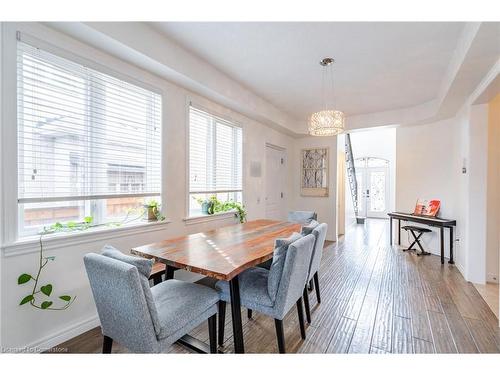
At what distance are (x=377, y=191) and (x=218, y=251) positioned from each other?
8.89 m

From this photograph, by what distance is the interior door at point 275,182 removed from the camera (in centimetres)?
489

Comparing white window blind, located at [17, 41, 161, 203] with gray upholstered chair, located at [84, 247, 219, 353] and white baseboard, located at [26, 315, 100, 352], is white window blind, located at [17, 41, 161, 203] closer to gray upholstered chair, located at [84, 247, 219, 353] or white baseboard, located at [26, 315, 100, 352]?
gray upholstered chair, located at [84, 247, 219, 353]

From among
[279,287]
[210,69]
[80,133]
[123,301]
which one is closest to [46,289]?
[123,301]

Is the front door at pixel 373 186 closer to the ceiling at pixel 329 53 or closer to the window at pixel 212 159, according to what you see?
the ceiling at pixel 329 53

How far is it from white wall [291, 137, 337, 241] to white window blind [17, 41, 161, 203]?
3.74m

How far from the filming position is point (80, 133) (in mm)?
2031

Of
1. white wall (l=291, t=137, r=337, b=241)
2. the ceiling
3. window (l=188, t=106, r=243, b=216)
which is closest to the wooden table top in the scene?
window (l=188, t=106, r=243, b=216)

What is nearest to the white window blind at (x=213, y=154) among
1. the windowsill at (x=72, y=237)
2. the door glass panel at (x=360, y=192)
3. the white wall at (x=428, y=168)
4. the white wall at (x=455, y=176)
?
the windowsill at (x=72, y=237)

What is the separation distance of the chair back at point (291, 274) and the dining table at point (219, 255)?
0.21m

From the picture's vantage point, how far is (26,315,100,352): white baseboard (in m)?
1.75

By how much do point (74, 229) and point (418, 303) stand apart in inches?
133

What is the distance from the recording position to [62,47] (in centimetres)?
187

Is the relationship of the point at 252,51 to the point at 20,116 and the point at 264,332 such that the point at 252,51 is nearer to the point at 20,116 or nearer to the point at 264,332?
the point at 20,116
